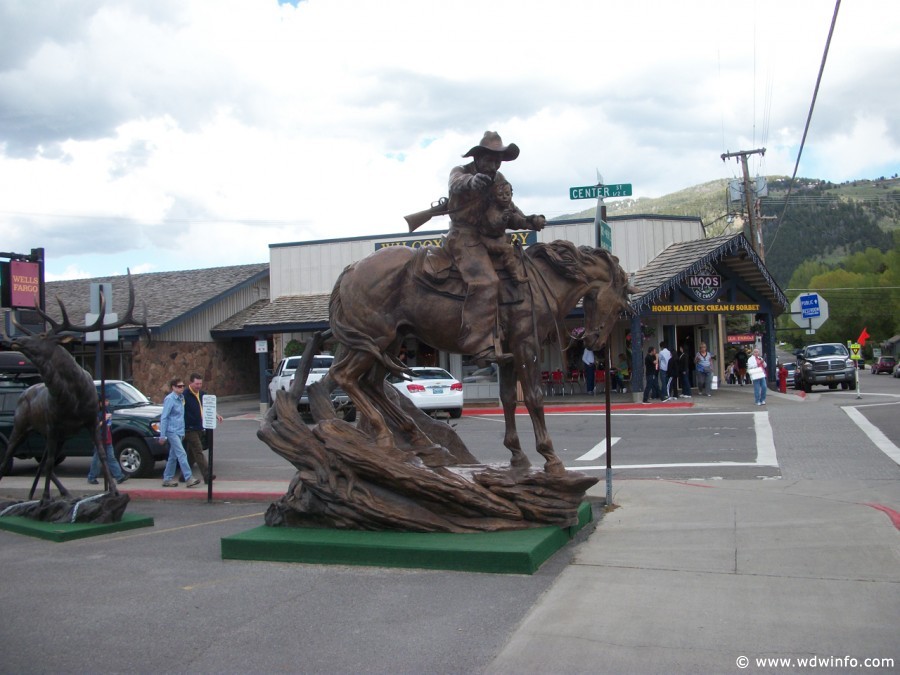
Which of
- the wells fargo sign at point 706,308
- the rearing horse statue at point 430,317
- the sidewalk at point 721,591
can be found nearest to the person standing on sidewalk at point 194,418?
the rearing horse statue at point 430,317

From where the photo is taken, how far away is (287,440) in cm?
727

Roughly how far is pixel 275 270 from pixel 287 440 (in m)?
25.4

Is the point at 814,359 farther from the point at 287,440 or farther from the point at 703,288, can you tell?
the point at 287,440

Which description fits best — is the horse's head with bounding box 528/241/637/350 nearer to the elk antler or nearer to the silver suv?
the elk antler

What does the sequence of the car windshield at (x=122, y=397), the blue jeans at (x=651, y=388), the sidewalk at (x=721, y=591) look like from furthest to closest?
the blue jeans at (x=651, y=388) → the car windshield at (x=122, y=397) → the sidewalk at (x=721, y=591)

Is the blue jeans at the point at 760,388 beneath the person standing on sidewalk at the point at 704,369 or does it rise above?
beneath

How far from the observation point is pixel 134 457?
1299 centimetres

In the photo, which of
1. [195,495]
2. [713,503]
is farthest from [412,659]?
[195,495]

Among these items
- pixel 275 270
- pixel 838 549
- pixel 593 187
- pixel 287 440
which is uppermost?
pixel 275 270

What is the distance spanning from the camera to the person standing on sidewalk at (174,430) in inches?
458

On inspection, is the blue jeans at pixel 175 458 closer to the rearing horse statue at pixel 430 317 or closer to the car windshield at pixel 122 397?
the car windshield at pixel 122 397

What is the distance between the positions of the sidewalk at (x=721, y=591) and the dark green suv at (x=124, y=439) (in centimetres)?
767

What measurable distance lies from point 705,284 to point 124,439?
19.6 meters

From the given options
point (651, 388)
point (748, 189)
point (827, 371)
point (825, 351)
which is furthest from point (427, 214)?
point (748, 189)
